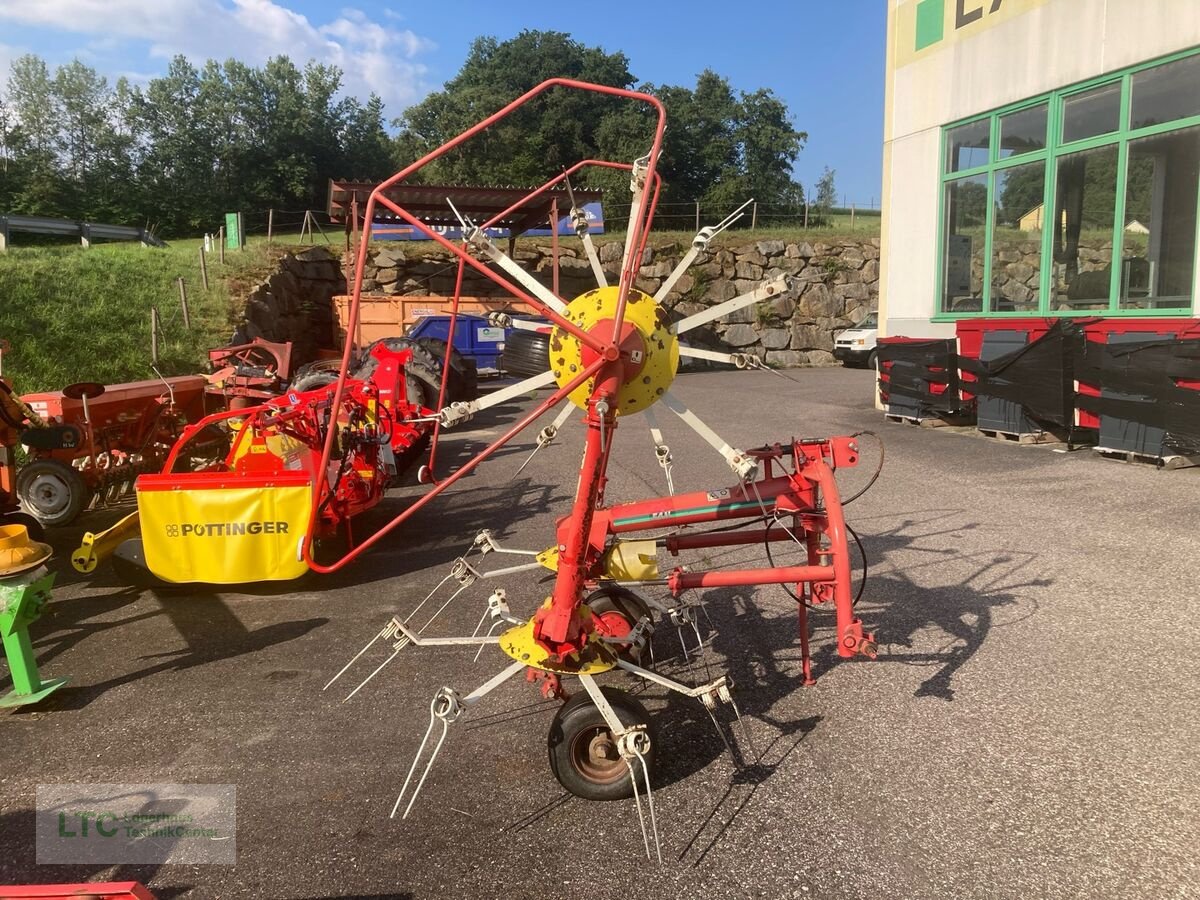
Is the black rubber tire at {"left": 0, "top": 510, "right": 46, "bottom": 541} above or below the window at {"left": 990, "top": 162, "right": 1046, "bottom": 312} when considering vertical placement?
below

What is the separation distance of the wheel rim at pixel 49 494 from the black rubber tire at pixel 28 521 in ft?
0.41

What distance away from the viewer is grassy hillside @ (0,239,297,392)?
42.6ft

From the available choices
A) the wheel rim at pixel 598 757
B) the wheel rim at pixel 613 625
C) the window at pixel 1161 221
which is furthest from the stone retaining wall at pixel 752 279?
the wheel rim at pixel 598 757

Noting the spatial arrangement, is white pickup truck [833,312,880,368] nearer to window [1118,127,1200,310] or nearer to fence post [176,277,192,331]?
window [1118,127,1200,310]

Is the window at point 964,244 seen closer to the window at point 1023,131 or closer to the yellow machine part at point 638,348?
the window at point 1023,131

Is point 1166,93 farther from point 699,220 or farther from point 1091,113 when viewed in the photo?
point 699,220

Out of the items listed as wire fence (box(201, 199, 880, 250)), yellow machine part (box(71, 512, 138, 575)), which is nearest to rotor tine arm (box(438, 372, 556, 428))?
yellow machine part (box(71, 512, 138, 575))

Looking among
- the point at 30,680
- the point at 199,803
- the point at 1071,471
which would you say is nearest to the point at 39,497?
the point at 30,680

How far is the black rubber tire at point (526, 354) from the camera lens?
5.88m

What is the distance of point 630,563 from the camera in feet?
12.9

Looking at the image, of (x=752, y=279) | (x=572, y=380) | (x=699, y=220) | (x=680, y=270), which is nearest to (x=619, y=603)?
(x=572, y=380)

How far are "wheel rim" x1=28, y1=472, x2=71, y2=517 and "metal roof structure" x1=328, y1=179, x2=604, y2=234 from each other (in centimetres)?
749

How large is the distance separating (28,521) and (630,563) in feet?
21.2

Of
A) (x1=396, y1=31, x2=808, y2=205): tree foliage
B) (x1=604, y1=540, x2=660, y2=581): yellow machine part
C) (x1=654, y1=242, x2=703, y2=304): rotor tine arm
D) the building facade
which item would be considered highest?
(x1=396, y1=31, x2=808, y2=205): tree foliage
